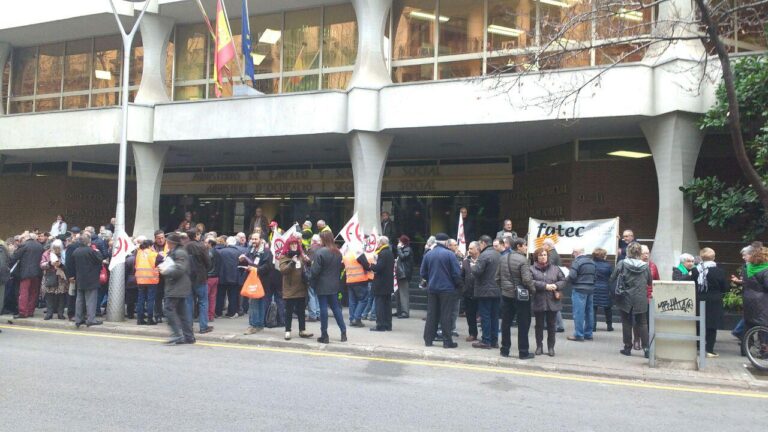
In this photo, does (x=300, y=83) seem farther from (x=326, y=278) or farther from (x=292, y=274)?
(x=326, y=278)

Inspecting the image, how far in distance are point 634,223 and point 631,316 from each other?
751cm

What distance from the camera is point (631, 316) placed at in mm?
10297

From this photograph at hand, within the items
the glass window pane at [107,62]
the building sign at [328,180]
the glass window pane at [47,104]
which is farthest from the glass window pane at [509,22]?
the glass window pane at [47,104]

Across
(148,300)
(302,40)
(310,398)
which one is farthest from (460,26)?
(310,398)

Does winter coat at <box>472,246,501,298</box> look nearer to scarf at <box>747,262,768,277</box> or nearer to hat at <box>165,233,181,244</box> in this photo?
scarf at <box>747,262,768,277</box>

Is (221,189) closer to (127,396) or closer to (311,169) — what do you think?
(311,169)

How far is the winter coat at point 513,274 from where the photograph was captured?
973cm

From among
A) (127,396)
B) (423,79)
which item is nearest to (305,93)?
(423,79)

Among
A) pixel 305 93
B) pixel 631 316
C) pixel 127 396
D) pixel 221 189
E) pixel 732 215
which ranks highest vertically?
pixel 305 93

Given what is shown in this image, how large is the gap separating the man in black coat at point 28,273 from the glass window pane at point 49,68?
498 inches

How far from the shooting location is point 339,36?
19391 mm

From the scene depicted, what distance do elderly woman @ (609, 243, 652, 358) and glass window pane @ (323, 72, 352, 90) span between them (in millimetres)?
11257

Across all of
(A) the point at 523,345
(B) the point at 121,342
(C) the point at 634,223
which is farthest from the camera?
(C) the point at 634,223

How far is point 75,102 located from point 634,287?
21.2 metres
